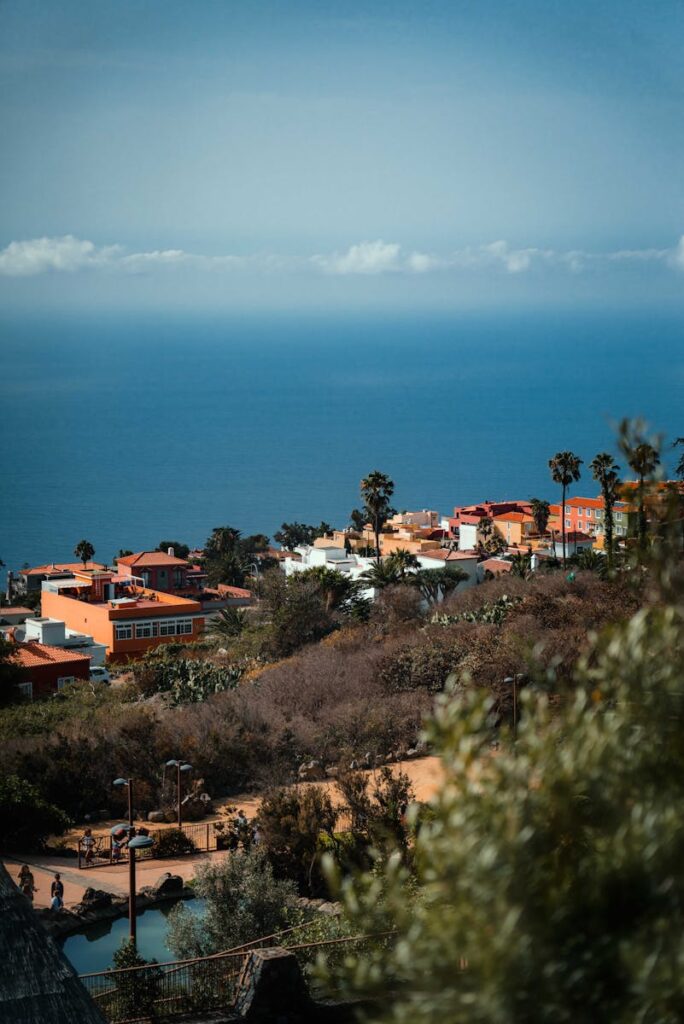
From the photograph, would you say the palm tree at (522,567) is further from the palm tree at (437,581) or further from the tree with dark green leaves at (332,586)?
the tree with dark green leaves at (332,586)

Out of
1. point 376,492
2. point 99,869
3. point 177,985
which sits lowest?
point 99,869

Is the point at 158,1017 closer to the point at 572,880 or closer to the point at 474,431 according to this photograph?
the point at 572,880

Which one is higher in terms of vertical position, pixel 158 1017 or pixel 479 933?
pixel 479 933

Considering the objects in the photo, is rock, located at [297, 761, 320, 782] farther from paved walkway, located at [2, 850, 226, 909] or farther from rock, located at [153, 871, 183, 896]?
rock, located at [153, 871, 183, 896]

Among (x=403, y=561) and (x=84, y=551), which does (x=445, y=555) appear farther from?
(x=84, y=551)

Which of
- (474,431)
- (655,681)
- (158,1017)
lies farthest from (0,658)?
(474,431)

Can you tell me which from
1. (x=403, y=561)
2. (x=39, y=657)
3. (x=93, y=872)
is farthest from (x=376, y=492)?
(x=93, y=872)
